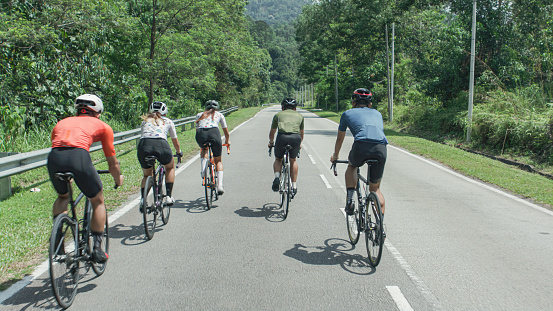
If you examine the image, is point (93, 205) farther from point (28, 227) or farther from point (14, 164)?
point (14, 164)

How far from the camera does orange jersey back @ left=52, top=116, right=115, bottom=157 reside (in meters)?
4.28

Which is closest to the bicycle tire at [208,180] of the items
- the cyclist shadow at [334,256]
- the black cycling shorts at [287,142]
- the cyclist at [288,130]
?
the cyclist at [288,130]

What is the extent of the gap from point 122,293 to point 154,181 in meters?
2.38

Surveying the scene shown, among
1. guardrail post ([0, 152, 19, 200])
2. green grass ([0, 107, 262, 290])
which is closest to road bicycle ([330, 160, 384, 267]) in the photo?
green grass ([0, 107, 262, 290])

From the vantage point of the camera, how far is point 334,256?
5609 mm

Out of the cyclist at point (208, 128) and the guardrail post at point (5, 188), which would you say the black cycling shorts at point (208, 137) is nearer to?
the cyclist at point (208, 128)

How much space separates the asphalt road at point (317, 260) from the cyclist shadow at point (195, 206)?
0.04m

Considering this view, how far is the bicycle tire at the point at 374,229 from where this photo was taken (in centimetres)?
512

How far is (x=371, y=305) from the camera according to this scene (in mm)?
4203

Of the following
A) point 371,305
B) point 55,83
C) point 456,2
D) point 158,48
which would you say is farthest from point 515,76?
point 371,305

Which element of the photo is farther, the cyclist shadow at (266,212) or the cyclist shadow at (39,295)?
the cyclist shadow at (266,212)

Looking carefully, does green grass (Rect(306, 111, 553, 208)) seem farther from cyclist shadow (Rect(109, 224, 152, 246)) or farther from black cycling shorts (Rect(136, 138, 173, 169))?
cyclist shadow (Rect(109, 224, 152, 246))

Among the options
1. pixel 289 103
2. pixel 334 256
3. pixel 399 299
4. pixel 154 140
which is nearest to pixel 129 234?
pixel 154 140

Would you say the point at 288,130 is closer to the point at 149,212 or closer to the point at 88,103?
the point at 149,212
